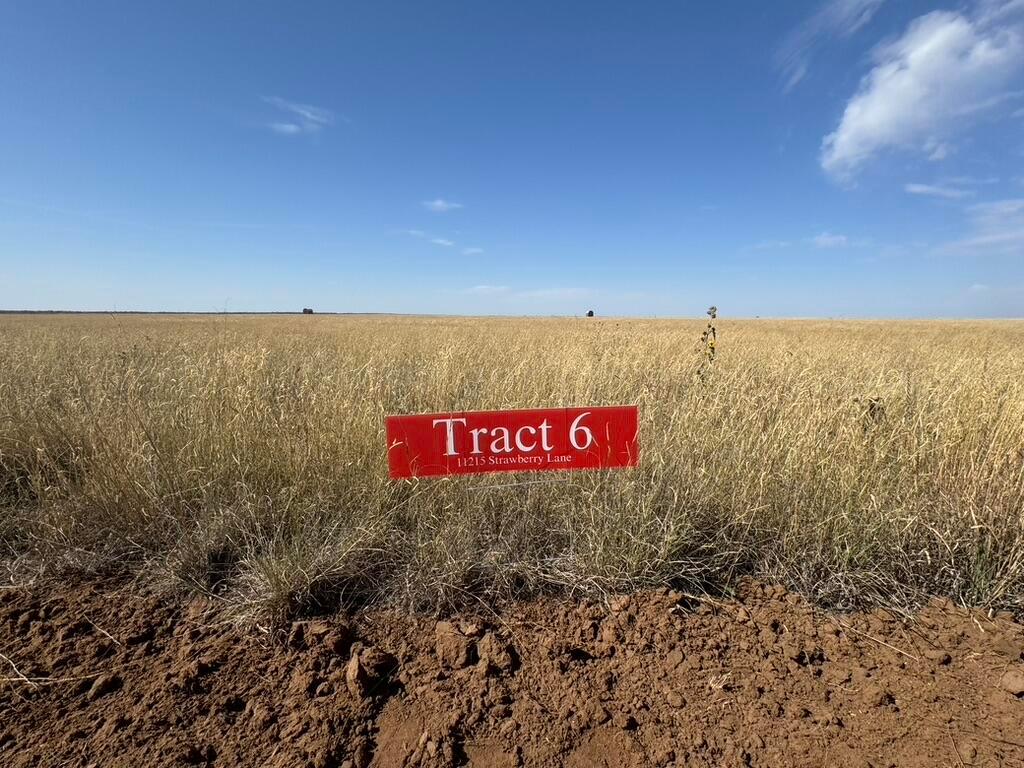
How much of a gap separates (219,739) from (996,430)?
3736mm

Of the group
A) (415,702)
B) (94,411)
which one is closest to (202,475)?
(94,411)

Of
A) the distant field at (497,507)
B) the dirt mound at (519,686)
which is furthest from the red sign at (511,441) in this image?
the dirt mound at (519,686)

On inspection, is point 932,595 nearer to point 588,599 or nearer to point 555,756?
point 588,599

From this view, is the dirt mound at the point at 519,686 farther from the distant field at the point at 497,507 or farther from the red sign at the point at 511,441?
the red sign at the point at 511,441

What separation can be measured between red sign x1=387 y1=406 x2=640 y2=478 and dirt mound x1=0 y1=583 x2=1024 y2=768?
548 millimetres

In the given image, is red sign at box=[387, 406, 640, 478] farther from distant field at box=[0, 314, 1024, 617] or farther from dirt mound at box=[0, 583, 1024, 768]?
dirt mound at box=[0, 583, 1024, 768]

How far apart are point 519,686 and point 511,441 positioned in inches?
33.2

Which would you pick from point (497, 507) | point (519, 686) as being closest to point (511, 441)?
point (497, 507)

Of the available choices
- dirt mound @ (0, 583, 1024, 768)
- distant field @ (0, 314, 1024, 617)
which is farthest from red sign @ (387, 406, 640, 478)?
dirt mound @ (0, 583, 1024, 768)

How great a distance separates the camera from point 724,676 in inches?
57.9

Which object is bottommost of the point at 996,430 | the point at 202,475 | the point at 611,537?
the point at 611,537

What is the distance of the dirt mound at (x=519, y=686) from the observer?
1.25 meters

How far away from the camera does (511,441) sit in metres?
1.90

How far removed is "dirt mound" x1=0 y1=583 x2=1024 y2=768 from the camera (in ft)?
4.09
